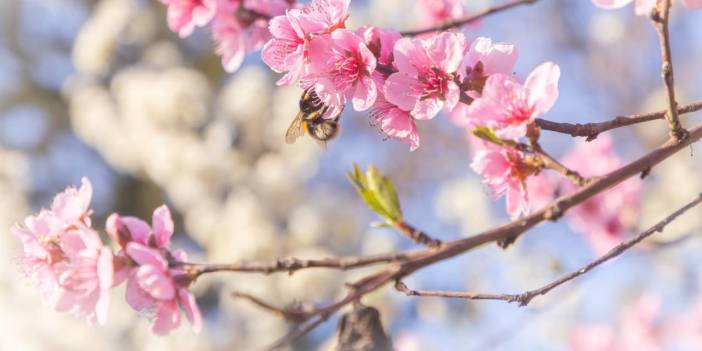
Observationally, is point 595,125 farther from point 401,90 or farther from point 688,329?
point 688,329

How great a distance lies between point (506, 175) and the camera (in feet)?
2.35

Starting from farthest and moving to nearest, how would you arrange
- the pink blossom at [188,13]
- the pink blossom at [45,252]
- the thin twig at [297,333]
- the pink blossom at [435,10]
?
the pink blossom at [435,10]
the pink blossom at [188,13]
the pink blossom at [45,252]
the thin twig at [297,333]

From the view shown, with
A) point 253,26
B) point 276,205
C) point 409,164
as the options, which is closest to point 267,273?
point 253,26

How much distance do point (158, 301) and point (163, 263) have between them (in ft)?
0.15

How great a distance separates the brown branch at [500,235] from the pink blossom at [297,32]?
187 mm

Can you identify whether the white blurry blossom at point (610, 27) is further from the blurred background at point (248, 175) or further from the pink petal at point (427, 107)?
the pink petal at point (427, 107)

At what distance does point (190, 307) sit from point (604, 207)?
96 cm

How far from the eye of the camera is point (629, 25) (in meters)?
4.22

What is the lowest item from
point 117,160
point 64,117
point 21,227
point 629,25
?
point 21,227

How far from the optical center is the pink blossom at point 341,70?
0.66m

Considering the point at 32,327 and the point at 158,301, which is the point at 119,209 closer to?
the point at 32,327

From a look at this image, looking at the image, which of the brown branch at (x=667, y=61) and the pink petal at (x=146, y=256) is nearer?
the brown branch at (x=667, y=61)

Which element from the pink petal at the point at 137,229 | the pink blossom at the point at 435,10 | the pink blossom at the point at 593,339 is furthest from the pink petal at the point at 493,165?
the pink blossom at the point at 593,339

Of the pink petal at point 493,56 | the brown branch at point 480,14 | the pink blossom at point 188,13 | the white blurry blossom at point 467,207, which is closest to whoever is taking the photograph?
the pink petal at point 493,56
